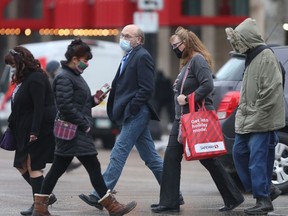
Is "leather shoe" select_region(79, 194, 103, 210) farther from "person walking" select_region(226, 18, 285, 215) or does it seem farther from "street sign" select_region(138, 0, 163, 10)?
"street sign" select_region(138, 0, 163, 10)

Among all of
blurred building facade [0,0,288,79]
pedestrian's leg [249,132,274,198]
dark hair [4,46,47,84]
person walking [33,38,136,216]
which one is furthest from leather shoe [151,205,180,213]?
blurred building facade [0,0,288,79]

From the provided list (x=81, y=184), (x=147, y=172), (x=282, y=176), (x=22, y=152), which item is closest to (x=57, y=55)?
(x=147, y=172)

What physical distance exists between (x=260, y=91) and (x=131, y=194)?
2.96 meters

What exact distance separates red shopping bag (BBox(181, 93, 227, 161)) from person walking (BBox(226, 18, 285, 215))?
0.83 feet

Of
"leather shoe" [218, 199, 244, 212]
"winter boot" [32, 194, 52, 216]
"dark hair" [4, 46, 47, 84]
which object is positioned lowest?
"leather shoe" [218, 199, 244, 212]

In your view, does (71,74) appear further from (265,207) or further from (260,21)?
(260,21)

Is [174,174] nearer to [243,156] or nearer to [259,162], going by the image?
[243,156]

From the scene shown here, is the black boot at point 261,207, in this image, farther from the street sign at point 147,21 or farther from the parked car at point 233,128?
the street sign at point 147,21

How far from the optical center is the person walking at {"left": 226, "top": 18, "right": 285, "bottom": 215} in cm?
1020

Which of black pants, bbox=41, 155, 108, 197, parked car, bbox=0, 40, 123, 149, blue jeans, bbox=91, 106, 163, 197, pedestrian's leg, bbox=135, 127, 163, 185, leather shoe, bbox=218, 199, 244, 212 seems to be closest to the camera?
black pants, bbox=41, 155, 108, 197

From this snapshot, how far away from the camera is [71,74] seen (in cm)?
1024

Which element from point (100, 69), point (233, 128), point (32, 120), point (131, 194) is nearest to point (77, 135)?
point (32, 120)

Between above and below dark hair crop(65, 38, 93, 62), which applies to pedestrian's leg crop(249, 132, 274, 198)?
below

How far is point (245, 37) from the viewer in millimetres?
10352
